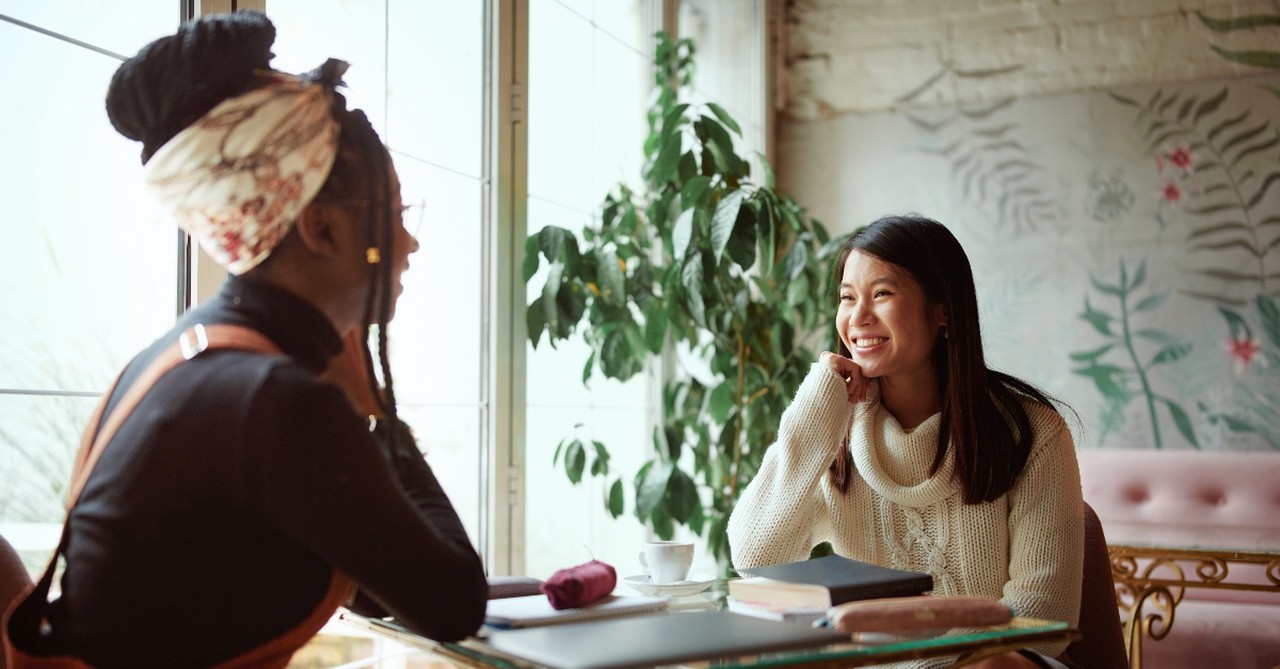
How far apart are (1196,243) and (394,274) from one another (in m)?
3.44

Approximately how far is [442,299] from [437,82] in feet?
1.57

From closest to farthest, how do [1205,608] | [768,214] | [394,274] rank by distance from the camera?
[394,274], [768,214], [1205,608]

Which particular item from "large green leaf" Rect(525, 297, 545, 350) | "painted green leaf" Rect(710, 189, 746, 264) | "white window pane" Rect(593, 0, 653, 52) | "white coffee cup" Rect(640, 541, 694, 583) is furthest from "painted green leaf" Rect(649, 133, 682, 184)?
"white coffee cup" Rect(640, 541, 694, 583)

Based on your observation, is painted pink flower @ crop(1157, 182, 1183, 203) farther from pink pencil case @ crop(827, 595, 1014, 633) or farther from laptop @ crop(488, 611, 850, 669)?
laptop @ crop(488, 611, 850, 669)

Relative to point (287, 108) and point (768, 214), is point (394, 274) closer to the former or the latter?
point (287, 108)

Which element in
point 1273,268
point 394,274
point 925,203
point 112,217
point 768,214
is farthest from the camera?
point 925,203

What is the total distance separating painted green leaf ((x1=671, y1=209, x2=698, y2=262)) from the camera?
2803mm

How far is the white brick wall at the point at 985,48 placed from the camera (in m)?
3.80

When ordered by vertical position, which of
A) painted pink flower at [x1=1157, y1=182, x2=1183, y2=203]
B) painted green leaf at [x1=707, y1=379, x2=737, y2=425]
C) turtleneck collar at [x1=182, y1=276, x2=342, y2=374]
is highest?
painted pink flower at [x1=1157, y1=182, x2=1183, y2=203]

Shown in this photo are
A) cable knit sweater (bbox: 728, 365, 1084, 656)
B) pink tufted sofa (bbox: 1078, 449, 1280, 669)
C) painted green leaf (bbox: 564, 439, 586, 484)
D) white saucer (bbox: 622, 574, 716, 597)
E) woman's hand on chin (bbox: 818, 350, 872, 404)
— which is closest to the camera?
white saucer (bbox: 622, 574, 716, 597)

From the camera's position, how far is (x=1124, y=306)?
3.84 m

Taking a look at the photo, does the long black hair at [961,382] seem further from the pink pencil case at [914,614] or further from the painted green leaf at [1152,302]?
the painted green leaf at [1152,302]

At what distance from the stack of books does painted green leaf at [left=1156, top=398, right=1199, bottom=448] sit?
2.86 metres

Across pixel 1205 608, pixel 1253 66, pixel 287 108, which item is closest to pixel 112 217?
pixel 287 108
